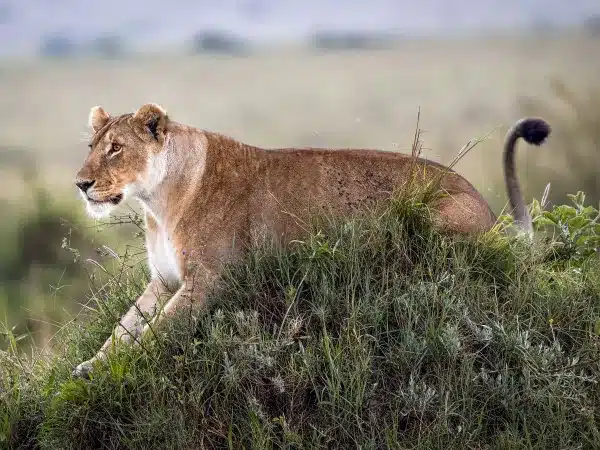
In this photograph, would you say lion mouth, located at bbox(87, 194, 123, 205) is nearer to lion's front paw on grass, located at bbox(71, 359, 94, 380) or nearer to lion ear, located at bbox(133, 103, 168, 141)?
lion ear, located at bbox(133, 103, 168, 141)

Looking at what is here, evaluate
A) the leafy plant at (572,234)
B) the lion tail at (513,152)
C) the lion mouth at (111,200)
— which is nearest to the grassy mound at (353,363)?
the leafy plant at (572,234)

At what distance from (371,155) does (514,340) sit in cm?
143

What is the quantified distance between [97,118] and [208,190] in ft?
2.47

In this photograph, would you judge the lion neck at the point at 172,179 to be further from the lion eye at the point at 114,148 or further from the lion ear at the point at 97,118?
the lion ear at the point at 97,118

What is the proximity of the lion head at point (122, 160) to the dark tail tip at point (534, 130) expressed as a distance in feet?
7.52

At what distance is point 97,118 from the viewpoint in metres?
5.29

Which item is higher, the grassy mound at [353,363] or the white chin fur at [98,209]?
the white chin fur at [98,209]

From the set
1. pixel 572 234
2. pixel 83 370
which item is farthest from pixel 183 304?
pixel 572 234

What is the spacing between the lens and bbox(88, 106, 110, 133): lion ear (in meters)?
5.28

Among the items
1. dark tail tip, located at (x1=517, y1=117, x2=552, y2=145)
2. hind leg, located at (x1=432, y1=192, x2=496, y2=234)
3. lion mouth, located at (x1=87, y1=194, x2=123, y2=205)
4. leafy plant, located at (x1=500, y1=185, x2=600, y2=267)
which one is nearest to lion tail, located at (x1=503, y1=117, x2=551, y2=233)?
dark tail tip, located at (x1=517, y1=117, x2=552, y2=145)

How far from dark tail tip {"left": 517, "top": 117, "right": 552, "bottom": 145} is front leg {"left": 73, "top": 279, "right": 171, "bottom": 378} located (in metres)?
2.47

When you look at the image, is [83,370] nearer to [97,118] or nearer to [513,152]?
[97,118]

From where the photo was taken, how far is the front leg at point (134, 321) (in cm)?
483

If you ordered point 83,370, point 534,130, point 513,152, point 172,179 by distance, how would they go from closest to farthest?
point 83,370, point 172,179, point 534,130, point 513,152
